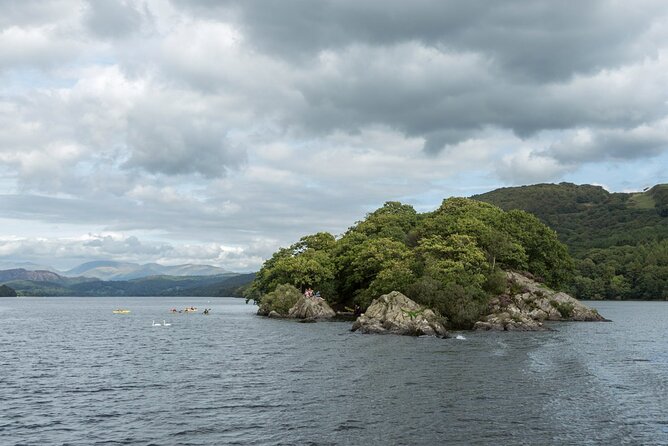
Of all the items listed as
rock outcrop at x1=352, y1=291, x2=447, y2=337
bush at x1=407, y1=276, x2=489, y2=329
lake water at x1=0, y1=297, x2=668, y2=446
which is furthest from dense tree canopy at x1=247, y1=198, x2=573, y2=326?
lake water at x1=0, y1=297, x2=668, y2=446

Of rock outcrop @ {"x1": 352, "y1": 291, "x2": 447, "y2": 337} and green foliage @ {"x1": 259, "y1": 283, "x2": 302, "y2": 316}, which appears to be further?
green foliage @ {"x1": 259, "y1": 283, "x2": 302, "y2": 316}

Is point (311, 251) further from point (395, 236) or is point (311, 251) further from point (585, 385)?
point (585, 385)

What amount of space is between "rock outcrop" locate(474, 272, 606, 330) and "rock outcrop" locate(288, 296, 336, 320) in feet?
137

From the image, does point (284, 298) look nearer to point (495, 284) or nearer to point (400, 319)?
point (495, 284)

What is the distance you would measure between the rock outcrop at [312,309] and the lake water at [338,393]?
5301 cm

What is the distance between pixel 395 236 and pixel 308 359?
93.6 meters

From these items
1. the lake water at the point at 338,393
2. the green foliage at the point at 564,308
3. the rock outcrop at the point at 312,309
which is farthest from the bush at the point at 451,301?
the rock outcrop at the point at 312,309

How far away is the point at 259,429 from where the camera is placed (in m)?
35.4

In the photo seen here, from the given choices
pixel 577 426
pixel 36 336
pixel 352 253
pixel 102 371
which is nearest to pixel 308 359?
pixel 102 371

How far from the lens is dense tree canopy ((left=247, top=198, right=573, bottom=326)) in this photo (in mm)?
110438

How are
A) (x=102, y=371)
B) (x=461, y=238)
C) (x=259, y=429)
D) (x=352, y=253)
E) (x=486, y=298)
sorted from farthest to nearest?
(x=352, y=253), (x=461, y=238), (x=486, y=298), (x=102, y=371), (x=259, y=429)

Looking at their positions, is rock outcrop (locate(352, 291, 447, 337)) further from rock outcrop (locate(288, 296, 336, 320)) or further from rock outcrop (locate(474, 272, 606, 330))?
rock outcrop (locate(288, 296, 336, 320))

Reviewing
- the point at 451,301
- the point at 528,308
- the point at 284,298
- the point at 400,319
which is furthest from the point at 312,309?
the point at 528,308

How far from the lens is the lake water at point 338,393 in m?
34.5
